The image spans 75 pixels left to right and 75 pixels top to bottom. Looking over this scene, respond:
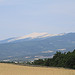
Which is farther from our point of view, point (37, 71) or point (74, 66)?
point (74, 66)

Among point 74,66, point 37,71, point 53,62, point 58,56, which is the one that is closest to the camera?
point 37,71

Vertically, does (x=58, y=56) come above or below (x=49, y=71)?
above

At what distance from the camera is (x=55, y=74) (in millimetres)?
23453

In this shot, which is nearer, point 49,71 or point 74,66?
point 49,71

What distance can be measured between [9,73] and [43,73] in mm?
2841

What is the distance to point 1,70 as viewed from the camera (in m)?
25.1

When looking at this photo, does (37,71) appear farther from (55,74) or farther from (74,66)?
(74,66)

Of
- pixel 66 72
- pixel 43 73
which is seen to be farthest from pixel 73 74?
pixel 43 73

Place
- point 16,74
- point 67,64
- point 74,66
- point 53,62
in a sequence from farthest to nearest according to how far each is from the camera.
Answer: point 53,62 < point 67,64 < point 74,66 < point 16,74

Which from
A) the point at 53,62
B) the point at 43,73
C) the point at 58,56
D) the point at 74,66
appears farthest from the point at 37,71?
the point at 58,56

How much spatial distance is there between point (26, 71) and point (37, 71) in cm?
96

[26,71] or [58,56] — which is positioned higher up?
[58,56]

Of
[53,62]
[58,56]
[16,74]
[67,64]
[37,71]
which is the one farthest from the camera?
[58,56]

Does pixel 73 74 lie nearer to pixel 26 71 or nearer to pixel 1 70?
pixel 26 71
